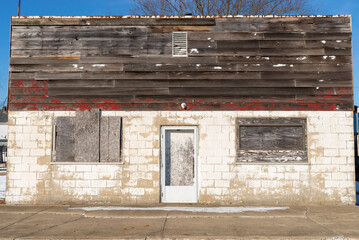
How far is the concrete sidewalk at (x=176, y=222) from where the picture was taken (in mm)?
6020

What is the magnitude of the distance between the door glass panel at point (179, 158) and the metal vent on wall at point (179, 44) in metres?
2.17

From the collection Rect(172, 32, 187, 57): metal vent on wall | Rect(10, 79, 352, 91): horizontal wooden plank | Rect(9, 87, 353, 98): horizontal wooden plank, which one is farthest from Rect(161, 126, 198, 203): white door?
Rect(172, 32, 187, 57): metal vent on wall

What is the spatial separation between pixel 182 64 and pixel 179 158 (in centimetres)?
260

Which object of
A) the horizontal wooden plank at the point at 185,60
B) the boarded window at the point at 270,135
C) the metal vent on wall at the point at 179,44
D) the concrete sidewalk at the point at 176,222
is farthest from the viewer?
the metal vent on wall at the point at 179,44

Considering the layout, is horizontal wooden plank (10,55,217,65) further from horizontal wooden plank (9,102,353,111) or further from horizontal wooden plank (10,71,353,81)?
horizontal wooden plank (9,102,353,111)

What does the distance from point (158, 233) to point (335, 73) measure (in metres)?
6.45

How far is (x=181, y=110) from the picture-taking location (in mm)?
9031

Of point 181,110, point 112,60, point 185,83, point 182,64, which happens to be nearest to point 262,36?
point 182,64

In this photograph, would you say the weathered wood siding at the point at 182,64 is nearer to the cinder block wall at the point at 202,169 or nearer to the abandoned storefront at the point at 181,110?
the abandoned storefront at the point at 181,110

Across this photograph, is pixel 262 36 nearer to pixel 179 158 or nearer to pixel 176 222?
pixel 179 158

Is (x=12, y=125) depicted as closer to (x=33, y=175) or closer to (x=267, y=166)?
(x=33, y=175)

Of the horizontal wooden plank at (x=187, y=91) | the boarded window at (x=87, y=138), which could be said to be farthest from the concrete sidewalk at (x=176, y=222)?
the horizontal wooden plank at (x=187, y=91)

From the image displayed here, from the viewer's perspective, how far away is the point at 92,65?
9195 millimetres

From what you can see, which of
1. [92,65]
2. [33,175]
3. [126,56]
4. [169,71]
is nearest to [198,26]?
[169,71]
